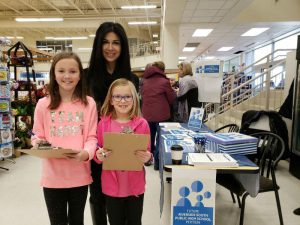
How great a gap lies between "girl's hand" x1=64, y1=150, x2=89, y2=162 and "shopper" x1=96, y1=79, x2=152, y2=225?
0.20 meters

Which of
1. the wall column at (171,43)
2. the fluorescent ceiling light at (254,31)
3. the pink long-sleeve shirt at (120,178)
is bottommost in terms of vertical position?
the pink long-sleeve shirt at (120,178)

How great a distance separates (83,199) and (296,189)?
2.89 m

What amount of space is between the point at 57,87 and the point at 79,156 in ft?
1.48

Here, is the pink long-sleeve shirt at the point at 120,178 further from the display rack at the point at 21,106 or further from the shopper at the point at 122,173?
the display rack at the point at 21,106

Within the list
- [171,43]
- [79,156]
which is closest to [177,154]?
[79,156]

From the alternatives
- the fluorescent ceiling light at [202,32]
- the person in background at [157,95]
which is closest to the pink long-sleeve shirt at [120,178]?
the person in background at [157,95]

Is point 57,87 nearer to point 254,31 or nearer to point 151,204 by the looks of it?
point 151,204

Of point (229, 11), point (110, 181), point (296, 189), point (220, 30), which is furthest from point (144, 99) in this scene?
point (220, 30)

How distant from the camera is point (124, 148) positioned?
134 cm

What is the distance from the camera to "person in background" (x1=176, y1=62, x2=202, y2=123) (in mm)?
4161

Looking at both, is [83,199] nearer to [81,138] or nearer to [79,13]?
[81,138]

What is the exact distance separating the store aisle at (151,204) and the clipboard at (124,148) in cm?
135

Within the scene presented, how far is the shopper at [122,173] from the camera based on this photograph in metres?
1.53

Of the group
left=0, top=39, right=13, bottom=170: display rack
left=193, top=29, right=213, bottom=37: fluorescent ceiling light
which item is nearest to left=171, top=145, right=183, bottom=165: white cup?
left=0, top=39, right=13, bottom=170: display rack
